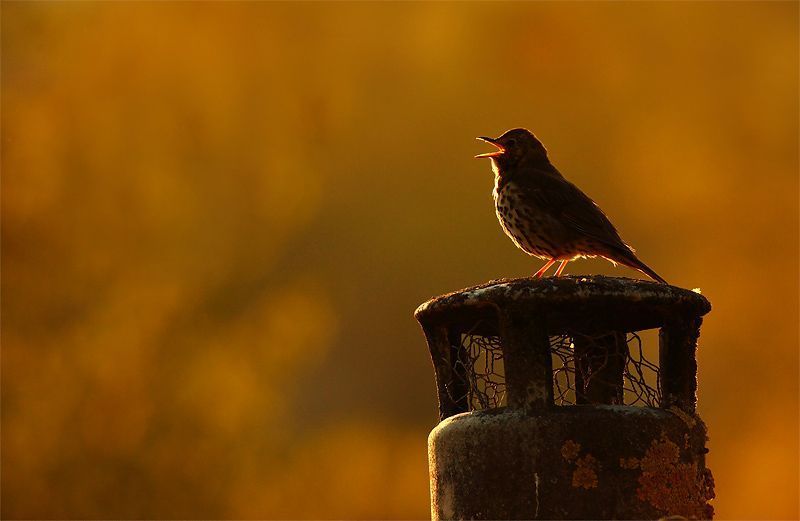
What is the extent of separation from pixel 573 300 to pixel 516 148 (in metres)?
3.08

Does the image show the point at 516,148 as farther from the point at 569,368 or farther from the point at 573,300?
the point at 573,300

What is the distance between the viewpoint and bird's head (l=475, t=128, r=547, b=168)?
7730 millimetres

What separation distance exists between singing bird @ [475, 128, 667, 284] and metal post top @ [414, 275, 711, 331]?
1.57 m

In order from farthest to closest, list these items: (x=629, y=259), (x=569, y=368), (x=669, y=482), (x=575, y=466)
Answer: (x=629, y=259)
(x=569, y=368)
(x=669, y=482)
(x=575, y=466)

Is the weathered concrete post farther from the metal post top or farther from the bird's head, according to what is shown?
the bird's head

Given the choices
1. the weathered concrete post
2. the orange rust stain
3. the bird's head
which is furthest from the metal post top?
the bird's head

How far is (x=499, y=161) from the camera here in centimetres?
781

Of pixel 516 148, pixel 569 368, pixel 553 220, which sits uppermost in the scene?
pixel 516 148

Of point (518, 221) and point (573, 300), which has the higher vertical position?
point (518, 221)

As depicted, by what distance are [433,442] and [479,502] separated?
0.44m

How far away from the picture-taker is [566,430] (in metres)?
4.68

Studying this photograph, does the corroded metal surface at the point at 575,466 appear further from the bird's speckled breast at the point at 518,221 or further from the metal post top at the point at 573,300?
the bird's speckled breast at the point at 518,221

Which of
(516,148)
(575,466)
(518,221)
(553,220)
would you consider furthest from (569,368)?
(516,148)

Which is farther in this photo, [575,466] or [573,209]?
[573,209]
